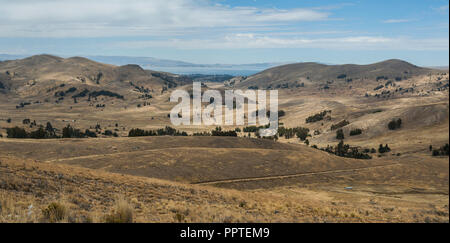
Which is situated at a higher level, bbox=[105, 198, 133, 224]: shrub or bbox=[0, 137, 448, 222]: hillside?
bbox=[105, 198, 133, 224]: shrub

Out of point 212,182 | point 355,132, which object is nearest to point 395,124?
point 355,132

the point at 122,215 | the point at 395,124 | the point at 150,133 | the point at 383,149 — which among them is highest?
the point at 122,215

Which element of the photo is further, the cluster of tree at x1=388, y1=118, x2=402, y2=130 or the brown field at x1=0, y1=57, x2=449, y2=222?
the cluster of tree at x1=388, y1=118, x2=402, y2=130

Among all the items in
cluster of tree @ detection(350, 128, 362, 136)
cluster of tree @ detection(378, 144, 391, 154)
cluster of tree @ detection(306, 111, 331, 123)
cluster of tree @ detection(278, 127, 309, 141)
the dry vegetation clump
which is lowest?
cluster of tree @ detection(278, 127, 309, 141)

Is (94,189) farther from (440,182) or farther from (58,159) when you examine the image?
(440,182)

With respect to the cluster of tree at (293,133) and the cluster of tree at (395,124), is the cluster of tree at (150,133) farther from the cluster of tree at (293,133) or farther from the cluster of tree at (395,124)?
the cluster of tree at (395,124)

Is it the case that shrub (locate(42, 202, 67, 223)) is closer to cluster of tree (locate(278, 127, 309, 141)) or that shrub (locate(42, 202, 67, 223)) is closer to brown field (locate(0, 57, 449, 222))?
brown field (locate(0, 57, 449, 222))

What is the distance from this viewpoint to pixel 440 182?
145 feet

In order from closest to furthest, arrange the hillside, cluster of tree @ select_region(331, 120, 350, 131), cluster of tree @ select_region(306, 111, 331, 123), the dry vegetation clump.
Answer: the dry vegetation clump
the hillside
cluster of tree @ select_region(331, 120, 350, 131)
cluster of tree @ select_region(306, 111, 331, 123)

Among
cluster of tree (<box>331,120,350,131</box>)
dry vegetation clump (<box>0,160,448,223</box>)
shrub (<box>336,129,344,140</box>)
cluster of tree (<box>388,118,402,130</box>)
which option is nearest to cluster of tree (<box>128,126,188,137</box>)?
shrub (<box>336,129,344,140</box>)

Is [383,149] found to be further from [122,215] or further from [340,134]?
[122,215]
